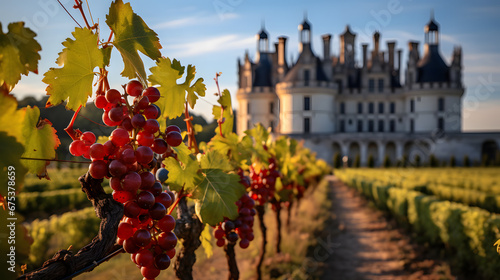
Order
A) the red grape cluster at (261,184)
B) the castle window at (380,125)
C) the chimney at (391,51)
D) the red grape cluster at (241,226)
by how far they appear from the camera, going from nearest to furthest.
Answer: the red grape cluster at (241,226), the red grape cluster at (261,184), the castle window at (380,125), the chimney at (391,51)

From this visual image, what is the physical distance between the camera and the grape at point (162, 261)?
1454 millimetres

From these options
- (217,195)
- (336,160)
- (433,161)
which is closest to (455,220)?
(217,195)

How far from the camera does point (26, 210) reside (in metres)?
12.6

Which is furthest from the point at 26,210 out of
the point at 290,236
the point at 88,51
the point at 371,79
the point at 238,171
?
the point at 371,79

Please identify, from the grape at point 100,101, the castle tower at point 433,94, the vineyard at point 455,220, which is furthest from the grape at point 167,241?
the castle tower at point 433,94

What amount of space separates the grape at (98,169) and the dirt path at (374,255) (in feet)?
17.5

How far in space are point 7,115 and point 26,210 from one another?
1367 centimetres

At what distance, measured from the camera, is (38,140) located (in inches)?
51.9

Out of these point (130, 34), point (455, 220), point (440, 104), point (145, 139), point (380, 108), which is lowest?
point (455, 220)

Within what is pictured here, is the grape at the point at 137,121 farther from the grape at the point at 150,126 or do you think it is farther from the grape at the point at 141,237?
the grape at the point at 141,237

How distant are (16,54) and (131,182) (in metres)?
0.49

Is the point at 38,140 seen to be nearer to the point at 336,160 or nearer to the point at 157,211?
the point at 157,211

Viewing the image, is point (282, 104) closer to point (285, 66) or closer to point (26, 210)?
point (285, 66)

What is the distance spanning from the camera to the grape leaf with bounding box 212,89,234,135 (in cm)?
262
